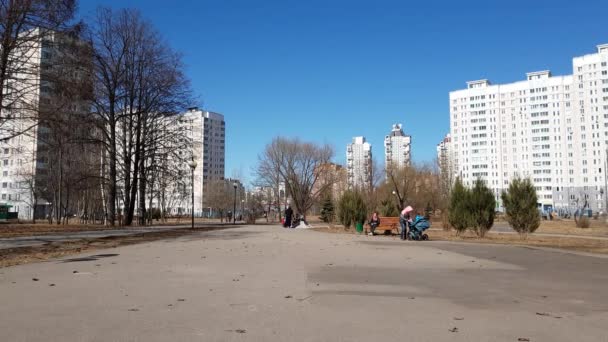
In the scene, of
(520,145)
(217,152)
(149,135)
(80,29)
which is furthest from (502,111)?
(80,29)

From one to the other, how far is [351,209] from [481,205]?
9.80 m

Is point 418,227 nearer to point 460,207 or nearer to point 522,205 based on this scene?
point 460,207

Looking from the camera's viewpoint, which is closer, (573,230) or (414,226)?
(414,226)

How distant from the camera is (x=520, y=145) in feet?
452

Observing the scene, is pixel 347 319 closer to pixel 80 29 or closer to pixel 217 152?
pixel 80 29

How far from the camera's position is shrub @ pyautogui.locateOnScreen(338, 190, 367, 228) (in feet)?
100.0

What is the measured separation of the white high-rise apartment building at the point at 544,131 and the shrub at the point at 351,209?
9395cm

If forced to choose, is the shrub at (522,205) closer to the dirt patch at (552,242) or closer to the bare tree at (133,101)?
the dirt patch at (552,242)

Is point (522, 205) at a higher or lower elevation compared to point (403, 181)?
lower

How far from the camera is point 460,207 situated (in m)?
22.9

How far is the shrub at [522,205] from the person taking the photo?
2111 cm

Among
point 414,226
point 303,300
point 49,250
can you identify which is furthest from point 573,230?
point 49,250

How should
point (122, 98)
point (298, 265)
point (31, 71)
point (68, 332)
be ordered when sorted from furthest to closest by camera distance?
point (122, 98)
point (31, 71)
point (298, 265)
point (68, 332)

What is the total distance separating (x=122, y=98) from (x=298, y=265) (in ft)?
86.3
